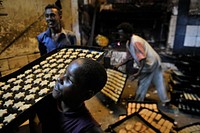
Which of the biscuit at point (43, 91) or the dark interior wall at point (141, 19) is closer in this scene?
the biscuit at point (43, 91)

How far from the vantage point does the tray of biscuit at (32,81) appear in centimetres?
133

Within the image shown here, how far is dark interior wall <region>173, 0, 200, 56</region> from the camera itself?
5023mm

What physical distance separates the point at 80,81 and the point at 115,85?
2.68 m

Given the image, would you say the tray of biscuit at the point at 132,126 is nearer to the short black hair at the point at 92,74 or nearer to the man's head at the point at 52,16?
the short black hair at the point at 92,74

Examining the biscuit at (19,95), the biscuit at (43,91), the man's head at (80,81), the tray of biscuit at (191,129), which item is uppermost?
the man's head at (80,81)

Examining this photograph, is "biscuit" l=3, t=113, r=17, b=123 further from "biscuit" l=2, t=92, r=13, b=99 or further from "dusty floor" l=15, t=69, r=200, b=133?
"dusty floor" l=15, t=69, r=200, b=133

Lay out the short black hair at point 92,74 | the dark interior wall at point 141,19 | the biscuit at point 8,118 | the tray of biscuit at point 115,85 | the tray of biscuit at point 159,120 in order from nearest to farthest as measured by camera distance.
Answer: the short black hair at point 92,74, the biscuit at point 8,118, the tray of biscuit at point 159,120, the tray of biscuit at point 115,85, the dark interior wall at point 141,19

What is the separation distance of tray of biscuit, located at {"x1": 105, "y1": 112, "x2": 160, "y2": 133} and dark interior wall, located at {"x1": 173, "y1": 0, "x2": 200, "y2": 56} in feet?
12.9

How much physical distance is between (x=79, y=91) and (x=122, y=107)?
288 centimetres

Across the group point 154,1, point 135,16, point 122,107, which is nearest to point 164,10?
point 154,1

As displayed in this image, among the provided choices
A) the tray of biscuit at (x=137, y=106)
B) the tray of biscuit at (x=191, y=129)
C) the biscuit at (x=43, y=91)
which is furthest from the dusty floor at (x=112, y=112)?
the biscuit at (x=43, y=91)

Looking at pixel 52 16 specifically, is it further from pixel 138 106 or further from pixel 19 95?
pixel 138 106

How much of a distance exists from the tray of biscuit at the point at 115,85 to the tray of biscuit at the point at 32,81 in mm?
1487

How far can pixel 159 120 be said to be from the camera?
8.14 ft
